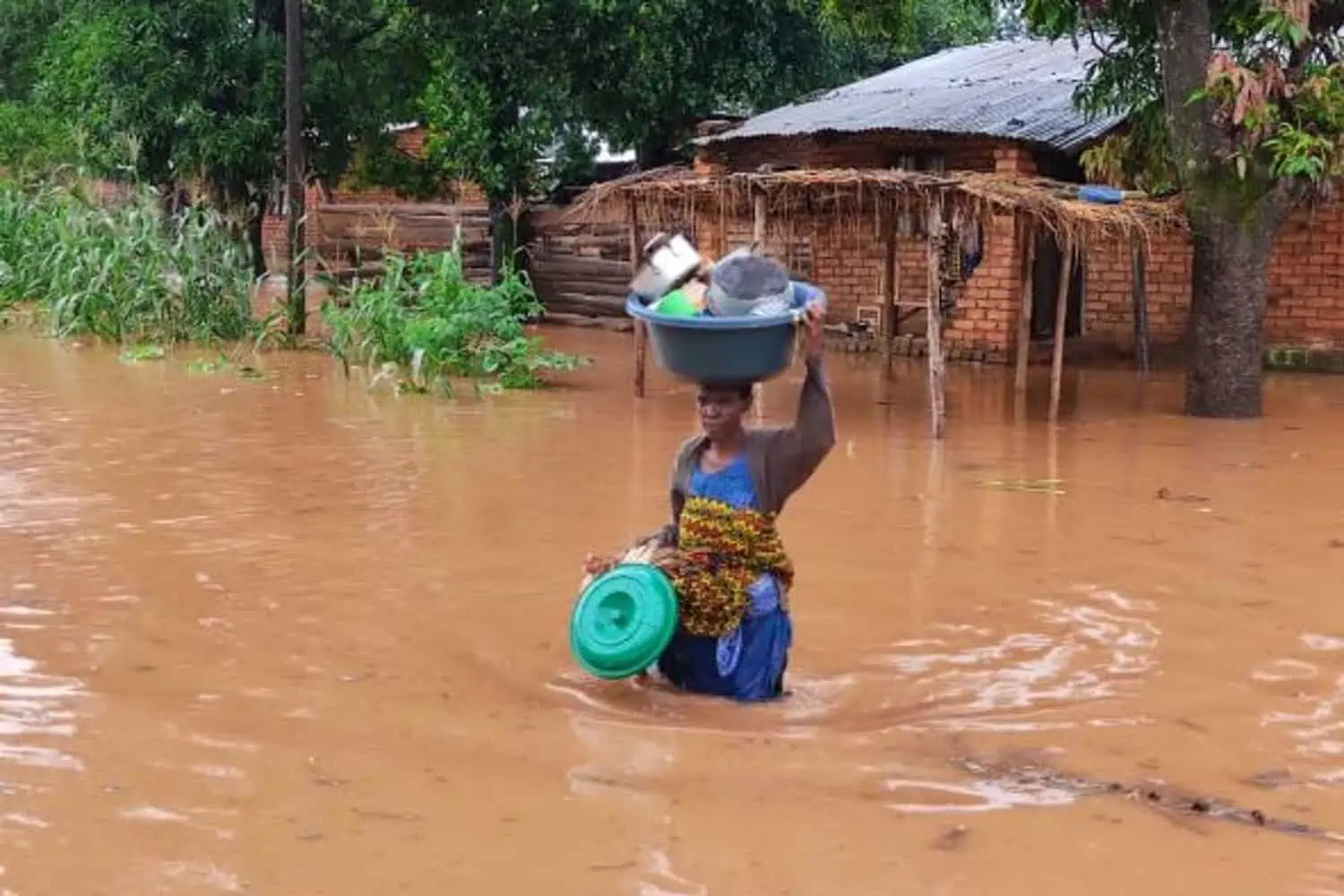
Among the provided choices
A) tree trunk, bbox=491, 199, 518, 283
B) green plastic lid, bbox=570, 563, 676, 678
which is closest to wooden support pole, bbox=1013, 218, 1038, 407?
green plastic lid, bbox=570, 563, 676, 678

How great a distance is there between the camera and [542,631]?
542cm

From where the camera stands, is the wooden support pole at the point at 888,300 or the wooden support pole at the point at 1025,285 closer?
the wooden support pole at the point at 1025,285

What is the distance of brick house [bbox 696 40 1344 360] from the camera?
45.9 feet

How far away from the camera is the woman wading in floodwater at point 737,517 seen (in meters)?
4.29

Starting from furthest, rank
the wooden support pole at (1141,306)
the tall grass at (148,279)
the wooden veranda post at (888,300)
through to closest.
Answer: the tall grass at (148,279)
the wooden support pole at (1141,306)
the wooden veranda post at (888,300)

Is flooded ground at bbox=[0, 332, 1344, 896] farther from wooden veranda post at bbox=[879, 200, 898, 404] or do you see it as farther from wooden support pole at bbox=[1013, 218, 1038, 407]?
wooden veranda post at bbox=[879, 200, 898, 404]

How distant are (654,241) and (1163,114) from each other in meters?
8.28

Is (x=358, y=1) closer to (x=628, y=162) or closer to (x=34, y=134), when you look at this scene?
(x=628, y=162)

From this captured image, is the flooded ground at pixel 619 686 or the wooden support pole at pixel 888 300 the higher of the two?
the wooden support pole at pixel 888 300

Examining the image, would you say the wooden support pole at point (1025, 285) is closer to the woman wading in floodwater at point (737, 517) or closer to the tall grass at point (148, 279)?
the tall grass at point (148, 279)

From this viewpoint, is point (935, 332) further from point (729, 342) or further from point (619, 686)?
point (729, 342)

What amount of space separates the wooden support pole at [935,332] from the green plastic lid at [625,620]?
602 cm

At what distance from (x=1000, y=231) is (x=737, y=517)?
1120 centimetres

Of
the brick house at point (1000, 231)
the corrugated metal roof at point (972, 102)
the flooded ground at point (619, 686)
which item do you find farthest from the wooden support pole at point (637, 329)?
the corrugated metal roof at point (972, 102)
